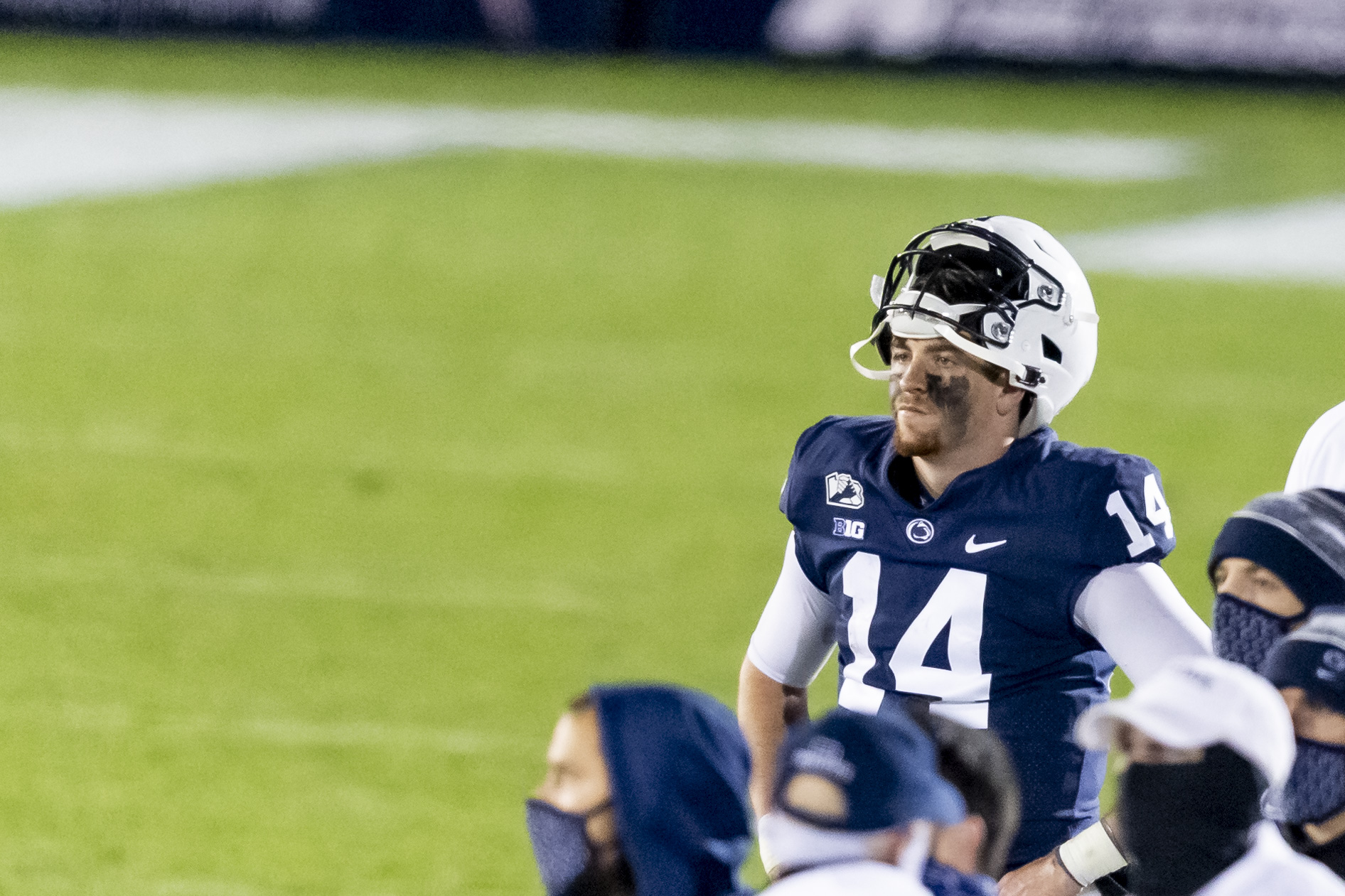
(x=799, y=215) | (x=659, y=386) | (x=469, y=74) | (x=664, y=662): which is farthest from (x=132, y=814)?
(x=469, y=74)

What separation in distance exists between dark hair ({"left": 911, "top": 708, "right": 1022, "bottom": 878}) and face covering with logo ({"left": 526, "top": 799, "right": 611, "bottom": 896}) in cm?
65

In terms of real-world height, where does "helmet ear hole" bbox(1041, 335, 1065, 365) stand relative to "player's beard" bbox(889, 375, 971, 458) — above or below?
above

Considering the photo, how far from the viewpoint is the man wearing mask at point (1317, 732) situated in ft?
8.30

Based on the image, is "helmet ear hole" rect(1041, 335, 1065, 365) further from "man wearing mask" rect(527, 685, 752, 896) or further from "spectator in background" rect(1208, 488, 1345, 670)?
"man wearing mask" rect(527, 685, 752, 896)

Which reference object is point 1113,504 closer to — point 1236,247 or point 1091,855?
point 1091,855

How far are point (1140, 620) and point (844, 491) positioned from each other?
62 centimetres

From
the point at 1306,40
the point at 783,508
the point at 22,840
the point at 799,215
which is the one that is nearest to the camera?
the point at 783,508

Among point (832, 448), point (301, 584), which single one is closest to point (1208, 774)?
point (832, 448)

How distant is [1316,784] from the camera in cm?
256

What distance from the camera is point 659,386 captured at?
1037cm

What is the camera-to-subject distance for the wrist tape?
322cm

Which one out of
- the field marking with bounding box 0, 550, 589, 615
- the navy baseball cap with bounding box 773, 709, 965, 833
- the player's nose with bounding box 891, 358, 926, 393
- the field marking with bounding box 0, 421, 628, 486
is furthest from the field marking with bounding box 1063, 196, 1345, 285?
the navy baseball cap with bounding box 773, 709, 965, 833

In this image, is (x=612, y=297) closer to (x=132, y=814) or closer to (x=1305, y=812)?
(x=132, y=814)

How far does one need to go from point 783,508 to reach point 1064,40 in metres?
15.2
